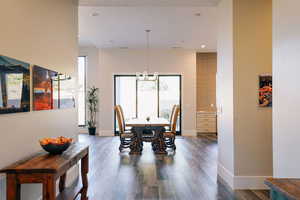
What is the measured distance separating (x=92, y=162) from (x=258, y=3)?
14.1 feet

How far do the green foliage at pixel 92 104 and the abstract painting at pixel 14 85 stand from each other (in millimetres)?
6873

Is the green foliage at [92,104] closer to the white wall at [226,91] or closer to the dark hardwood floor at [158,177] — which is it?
the dark hardwood floor at [158,177]

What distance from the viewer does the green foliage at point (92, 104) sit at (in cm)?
938

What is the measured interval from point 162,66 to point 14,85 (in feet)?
24.7

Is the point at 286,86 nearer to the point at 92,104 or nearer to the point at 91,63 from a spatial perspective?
the point at 92,104

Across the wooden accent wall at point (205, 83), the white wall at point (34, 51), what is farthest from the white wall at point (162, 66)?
the white wall at point (34, 51)

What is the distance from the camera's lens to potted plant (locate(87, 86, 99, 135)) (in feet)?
30.7

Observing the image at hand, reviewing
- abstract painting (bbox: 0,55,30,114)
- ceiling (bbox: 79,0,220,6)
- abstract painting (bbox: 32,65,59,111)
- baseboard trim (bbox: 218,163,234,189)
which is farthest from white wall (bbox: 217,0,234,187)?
abstract painting (bbox: 0,55,30,114)

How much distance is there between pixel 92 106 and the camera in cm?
950

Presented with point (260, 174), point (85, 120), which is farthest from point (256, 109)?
point (85, 120)

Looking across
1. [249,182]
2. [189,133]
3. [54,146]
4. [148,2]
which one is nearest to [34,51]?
[54,146]

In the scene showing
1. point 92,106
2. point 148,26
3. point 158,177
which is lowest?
point 158,177

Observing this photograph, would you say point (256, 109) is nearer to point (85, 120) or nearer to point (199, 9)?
point (199, 9)

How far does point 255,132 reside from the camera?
3.75 meters
